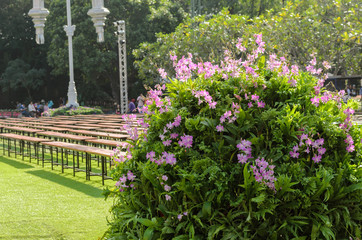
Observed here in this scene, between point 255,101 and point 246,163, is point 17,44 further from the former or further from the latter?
point 246,163

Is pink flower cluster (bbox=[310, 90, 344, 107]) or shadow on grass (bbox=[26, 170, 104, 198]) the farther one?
shadow on grass (bbox=[26, 170, 104, 198])

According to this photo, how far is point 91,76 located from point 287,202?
4046 centimetres

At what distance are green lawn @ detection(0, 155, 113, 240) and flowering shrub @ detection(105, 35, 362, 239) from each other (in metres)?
2.67

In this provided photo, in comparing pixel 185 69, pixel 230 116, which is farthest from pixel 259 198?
pixel 185 69

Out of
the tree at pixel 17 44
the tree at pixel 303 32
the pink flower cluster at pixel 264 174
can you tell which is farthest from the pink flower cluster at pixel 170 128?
the tree at pixel 17 44

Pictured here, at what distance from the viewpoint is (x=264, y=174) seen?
333 cm

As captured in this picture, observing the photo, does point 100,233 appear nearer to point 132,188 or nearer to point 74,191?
point 132,188

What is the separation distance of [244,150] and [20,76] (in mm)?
44954

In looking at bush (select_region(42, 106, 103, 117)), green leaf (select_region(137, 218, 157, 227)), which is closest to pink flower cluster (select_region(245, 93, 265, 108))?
green leaf (select_region(137, 218, 157, 227))

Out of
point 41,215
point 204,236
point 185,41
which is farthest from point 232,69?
point 185,41

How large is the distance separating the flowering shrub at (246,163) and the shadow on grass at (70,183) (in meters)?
5.30

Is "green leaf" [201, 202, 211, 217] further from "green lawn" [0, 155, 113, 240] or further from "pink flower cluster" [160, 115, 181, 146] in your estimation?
"green lawn" [0, 155, 113, 240]

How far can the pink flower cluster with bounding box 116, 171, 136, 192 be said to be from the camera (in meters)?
3.77

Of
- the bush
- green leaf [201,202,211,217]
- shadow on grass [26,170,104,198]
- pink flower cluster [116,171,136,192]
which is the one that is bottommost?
shadow on grass [26,170,104,198]
